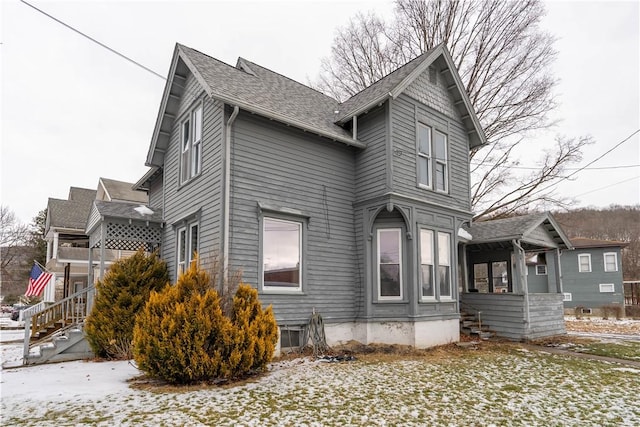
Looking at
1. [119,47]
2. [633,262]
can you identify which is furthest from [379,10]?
[633,262]

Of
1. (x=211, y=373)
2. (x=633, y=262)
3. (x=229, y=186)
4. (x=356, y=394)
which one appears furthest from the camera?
(x=633, y=262)

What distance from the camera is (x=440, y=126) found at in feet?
41.4

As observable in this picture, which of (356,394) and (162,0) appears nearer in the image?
(356,394)

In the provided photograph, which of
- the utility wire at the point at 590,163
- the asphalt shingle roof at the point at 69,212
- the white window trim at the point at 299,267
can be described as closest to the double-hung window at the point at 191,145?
the white window trim at the point at 299,267

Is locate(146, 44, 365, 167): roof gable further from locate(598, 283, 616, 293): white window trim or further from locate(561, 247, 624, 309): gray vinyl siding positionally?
locate(598, 283, 616, 293): white window trim

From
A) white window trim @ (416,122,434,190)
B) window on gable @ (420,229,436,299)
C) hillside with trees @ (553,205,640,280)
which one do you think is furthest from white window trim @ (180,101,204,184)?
hillside with trees @ (553,205,640,280)

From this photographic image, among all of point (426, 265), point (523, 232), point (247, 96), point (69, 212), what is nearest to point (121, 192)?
point (69, 212)

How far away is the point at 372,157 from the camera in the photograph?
1123 cm

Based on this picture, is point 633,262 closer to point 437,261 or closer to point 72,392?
point 437,261

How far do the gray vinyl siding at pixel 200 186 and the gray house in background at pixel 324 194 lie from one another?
5cm

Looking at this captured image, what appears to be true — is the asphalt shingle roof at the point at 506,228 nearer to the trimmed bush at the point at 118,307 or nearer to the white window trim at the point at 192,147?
the white window trim at the point at 192,147

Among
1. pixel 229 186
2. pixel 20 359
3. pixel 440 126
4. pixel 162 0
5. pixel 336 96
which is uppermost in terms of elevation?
pixel 336 96

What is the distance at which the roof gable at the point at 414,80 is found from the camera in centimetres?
1101

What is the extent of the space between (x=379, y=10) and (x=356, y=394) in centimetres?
2093
